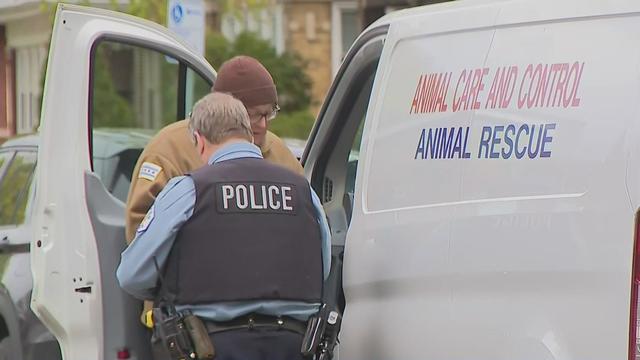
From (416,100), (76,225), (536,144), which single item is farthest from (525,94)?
(76,225)

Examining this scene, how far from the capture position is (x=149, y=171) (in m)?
4.47

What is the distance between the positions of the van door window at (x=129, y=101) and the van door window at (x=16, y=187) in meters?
0.37

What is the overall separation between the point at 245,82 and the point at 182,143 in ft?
1.06

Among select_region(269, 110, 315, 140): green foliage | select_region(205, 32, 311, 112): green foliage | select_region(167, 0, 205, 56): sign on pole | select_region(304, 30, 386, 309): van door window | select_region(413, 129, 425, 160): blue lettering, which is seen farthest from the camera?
select_region(205, 32, 311, 112): green foliage

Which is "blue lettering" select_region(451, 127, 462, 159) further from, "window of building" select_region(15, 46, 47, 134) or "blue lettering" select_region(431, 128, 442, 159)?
"window of building" select_region(15, 46, 47, 134)

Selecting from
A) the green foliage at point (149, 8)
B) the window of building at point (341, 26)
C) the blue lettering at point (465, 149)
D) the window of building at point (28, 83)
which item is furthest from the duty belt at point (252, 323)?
the window of building at point (28, 83)

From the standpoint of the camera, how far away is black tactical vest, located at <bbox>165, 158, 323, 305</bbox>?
397cm

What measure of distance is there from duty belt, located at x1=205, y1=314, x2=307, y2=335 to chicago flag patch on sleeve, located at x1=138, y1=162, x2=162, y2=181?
679 millimetres

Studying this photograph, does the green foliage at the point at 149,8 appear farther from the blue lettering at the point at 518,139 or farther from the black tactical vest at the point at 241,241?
the blue lettering at the point at 518,139

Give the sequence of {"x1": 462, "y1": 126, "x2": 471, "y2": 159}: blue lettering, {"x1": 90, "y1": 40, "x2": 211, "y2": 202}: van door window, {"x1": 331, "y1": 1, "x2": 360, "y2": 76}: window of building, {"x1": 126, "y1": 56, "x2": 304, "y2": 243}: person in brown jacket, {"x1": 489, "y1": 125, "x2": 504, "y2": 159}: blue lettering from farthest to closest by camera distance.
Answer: {"x1": 331, "y1": 1, "x2": 360, "y2": 76}: window of building, {"x1": 90, "y1": 40, "x2": 211, "y2": 202}: van door window, {"x1": 126, "y1": 56, "x2": 304, "y2": 243}: person in brown jacket, {"x1": 462, "y1": 126, "x2": 471, "y2": 159}: blue lettering, {"x1": 489, "y1": 125, "x2": 504, "y2": 159}: blue lettering

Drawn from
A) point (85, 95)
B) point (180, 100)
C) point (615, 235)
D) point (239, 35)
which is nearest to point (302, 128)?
point (239, 35)

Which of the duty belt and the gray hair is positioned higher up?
the gray hair

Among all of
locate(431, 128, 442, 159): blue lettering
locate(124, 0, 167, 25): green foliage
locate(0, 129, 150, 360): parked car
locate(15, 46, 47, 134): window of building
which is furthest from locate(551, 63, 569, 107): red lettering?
locate(15, 46, 47, 134): window of building

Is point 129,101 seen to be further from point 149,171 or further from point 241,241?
point 241,241
